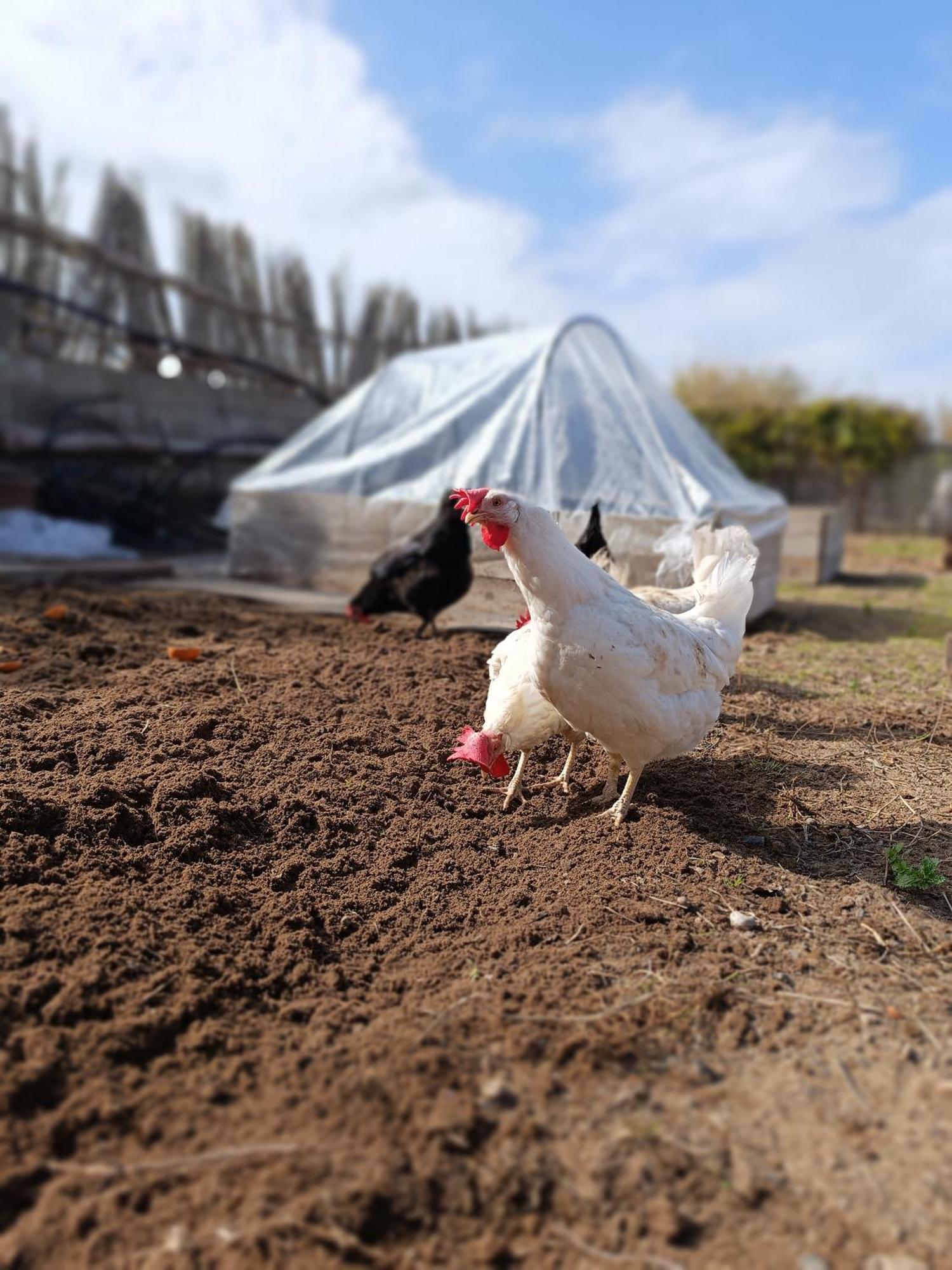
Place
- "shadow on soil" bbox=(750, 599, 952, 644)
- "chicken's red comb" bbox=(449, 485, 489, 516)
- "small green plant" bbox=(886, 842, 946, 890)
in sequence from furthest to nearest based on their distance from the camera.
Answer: "shadow on soil" bbox=(750, 599, 952, 644), "chicken's red comb" bbox=(449, 485, 489, 516), "small green plant" bbox=(886, 842, 946, 890)

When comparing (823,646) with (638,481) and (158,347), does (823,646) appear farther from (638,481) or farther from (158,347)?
(158,347)

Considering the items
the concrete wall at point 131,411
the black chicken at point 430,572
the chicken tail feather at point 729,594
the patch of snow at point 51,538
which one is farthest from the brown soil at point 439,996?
the concrete wall at point 131,411

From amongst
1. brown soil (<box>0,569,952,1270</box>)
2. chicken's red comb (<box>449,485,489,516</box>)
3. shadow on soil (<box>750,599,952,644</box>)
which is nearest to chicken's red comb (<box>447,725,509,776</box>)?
brown soil (<box>0,569,952,1270</box>)

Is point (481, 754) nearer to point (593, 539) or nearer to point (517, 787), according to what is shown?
point (517, 787)

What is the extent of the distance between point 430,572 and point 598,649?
251cm

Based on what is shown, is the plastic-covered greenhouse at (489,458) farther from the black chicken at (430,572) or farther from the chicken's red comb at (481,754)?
the chicken's red comb at (481,754)

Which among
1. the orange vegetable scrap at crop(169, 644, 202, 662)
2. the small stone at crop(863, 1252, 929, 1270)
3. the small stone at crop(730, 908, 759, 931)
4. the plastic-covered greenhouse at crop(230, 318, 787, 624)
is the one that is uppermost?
the plastic-covered greenhouse at crop(230, 318, 787, 624)

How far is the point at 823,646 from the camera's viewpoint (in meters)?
5.81

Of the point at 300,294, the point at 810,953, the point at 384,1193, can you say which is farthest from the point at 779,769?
the point at 300,294

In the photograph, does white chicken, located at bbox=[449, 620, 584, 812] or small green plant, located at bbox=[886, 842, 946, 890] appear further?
white chicken, located at bbox=[449, 620, 584, 812]

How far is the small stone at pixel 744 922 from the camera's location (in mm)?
2389

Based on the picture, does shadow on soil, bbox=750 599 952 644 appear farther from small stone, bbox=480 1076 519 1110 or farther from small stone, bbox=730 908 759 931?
small stone, bbox=480 1076 519 1110

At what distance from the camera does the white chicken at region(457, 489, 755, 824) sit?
2.71 meters

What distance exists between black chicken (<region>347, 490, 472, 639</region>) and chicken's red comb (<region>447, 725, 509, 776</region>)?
80.8 inches
